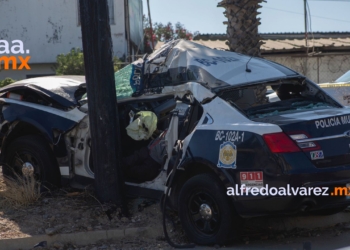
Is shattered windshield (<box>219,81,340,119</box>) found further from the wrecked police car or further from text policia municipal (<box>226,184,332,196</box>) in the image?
text policia municipal (<box>226,184,332,196</box>)

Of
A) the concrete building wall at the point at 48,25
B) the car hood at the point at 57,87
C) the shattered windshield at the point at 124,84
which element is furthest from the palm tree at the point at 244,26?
the concrete building wall at the point at 48,25

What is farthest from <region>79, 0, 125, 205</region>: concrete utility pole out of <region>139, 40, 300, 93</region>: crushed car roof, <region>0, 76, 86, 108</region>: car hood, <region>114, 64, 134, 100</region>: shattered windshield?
<region>0, 76, 86, 108</region>: car hood

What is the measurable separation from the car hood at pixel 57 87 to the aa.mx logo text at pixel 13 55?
1486 cm

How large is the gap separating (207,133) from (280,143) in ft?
2.73

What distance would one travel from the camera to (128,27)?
21375mm

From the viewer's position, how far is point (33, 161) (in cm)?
759

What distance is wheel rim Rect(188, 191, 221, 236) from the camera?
5598mm

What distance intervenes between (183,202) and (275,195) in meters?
1.11

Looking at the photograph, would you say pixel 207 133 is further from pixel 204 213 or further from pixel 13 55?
pixel 13 55

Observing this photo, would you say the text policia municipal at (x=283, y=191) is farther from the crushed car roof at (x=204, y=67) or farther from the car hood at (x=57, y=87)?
the car hood at (x=57, y=87)

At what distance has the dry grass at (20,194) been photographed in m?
7.00

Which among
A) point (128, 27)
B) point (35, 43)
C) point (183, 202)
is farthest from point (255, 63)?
point (35, 43)

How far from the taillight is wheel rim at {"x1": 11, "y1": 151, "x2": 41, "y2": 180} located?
141 inches

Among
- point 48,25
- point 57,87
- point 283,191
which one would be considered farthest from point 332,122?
point 48,25
